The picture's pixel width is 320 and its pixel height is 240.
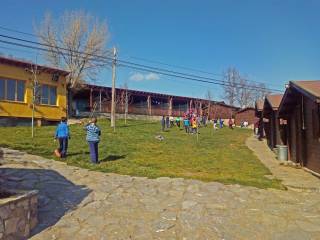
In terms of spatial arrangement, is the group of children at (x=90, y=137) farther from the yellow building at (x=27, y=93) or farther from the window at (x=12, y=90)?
the window at (x=12, y=90)

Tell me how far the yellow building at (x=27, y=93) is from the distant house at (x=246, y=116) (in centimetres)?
3274

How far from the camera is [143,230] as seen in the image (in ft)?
21.9

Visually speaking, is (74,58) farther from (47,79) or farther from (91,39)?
(47,79)

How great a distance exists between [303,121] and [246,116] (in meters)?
42.3

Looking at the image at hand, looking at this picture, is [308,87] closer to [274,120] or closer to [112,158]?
[112,158]

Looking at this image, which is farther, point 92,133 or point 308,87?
point 92,133

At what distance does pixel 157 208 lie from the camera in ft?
25.8

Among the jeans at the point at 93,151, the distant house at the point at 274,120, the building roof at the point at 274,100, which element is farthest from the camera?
the building roof at the point at 274,100

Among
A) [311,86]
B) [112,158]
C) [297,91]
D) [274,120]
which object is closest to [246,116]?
[274,120]

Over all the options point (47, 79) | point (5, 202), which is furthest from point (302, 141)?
point (47, 79)

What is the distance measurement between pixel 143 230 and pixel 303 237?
9.26ft

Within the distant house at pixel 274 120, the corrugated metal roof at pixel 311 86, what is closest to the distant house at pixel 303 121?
the corrugated metal roof at pixel 311 86

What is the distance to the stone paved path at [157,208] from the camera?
21.5 ft

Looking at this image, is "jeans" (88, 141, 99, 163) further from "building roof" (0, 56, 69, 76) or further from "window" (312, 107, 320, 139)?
"building roof" (0, 56, 69, 76)
